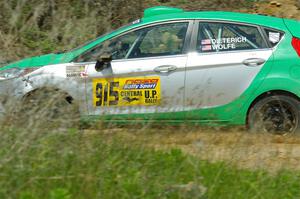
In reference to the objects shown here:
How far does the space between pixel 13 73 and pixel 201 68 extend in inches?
97.3

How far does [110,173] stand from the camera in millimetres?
4898

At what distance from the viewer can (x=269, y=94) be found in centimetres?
785

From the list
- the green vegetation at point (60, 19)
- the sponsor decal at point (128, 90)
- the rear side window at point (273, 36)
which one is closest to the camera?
the sponsor decal at point (128, 90)

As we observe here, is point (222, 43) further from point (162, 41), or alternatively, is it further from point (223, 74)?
point (162, 41)

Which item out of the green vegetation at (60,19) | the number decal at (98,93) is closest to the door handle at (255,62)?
the number decal at (98,93)

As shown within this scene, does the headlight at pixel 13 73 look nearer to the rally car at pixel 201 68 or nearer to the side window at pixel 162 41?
the rally car at pixel 201 68

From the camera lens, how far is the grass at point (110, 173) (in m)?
4.67

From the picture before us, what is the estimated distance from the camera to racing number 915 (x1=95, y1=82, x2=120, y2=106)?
24.7ft

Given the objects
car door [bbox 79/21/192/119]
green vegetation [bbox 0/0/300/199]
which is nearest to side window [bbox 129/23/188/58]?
car door [bbox 79/21/192/119]

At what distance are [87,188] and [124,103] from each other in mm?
2570

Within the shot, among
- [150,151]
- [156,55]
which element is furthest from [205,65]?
[150,151]

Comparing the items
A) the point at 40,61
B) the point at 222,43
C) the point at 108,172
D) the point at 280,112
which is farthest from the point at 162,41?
the point at 108,172

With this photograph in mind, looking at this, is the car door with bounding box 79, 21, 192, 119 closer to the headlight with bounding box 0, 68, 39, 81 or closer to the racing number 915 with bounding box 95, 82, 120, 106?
the racing number 915 with bounding box 95, 82, 120, 106

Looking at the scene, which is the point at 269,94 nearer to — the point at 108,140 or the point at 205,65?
the point at 205,65
